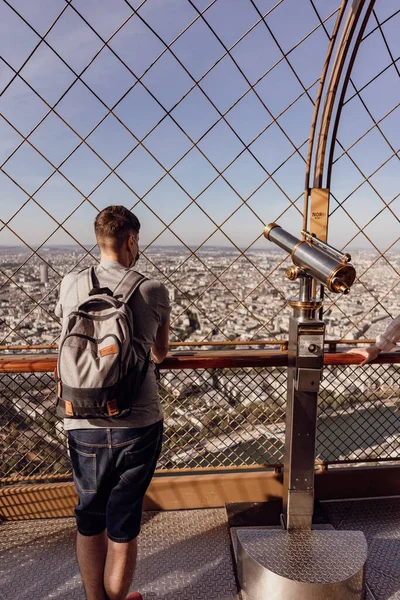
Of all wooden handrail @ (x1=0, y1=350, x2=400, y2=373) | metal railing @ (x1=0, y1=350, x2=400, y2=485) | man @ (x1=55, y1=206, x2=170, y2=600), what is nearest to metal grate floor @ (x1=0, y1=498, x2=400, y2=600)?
metal railing @ (x1=0, y1=350, x2=400, y2=485)

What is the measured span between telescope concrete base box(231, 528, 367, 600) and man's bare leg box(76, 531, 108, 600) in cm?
63

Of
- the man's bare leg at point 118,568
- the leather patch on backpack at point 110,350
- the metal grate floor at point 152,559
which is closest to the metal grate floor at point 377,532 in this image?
the metal grate floor at point 152,559

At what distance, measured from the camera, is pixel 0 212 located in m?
1.90

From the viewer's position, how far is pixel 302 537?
5.49 feet

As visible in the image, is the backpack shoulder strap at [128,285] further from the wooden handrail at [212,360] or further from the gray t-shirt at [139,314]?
the wooden handrail at [212,360]

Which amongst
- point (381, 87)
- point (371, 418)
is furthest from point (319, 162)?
point (371, 418)

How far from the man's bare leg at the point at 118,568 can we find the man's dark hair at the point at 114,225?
3.57 feet

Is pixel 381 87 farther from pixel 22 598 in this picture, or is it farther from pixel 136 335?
pixel 22 598

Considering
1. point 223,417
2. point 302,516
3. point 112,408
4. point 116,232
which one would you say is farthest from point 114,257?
point 223,417

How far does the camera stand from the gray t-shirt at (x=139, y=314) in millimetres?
1212

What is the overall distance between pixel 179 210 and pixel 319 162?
0.84m

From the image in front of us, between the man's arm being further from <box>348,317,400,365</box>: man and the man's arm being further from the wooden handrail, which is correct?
<box>348,317,400,365</box>: man

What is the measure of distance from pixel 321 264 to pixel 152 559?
163 cm

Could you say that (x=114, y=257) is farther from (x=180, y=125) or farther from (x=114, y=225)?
(x=180, y=125)
